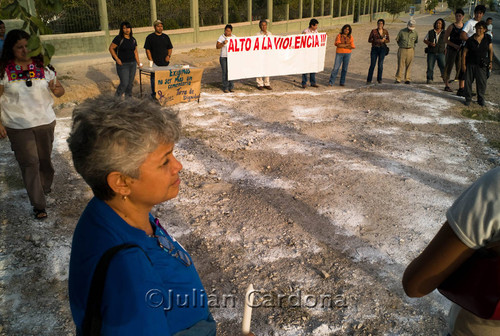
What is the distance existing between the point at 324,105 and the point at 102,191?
9.24 m

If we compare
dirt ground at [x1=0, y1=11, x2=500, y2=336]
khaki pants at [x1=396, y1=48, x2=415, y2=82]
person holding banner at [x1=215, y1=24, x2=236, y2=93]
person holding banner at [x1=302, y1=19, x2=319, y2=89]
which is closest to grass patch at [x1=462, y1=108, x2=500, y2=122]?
dirt ground at [x1=0, y1=11, x2=500, y2=336]

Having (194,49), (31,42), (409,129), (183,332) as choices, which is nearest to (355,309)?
(183,332)

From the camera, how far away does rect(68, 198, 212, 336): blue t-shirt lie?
50.9 inches

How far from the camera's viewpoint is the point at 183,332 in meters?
1.61

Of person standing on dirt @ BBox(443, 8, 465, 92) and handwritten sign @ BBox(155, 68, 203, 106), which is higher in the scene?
person standing on dirt @ BBox(443, 8, 465, 92)

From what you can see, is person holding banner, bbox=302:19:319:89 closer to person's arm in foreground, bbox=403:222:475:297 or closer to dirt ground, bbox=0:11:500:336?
dirt ground, bbox=0:11:500:336

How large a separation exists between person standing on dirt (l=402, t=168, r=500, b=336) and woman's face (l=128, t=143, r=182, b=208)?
3.21 feet

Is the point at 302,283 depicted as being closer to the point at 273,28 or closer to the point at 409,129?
the point at 409,129

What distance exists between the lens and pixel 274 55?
1263cm

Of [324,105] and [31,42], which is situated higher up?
[31,42]

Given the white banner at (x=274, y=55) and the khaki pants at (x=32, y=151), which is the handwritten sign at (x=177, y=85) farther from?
the khaki pants at (x=32, y=151)

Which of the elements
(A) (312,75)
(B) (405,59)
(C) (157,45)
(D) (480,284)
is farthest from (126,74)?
(D) (480,284)

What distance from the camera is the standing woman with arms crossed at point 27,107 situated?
14.6ft

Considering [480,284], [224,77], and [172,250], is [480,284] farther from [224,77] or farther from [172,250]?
[224,77]
